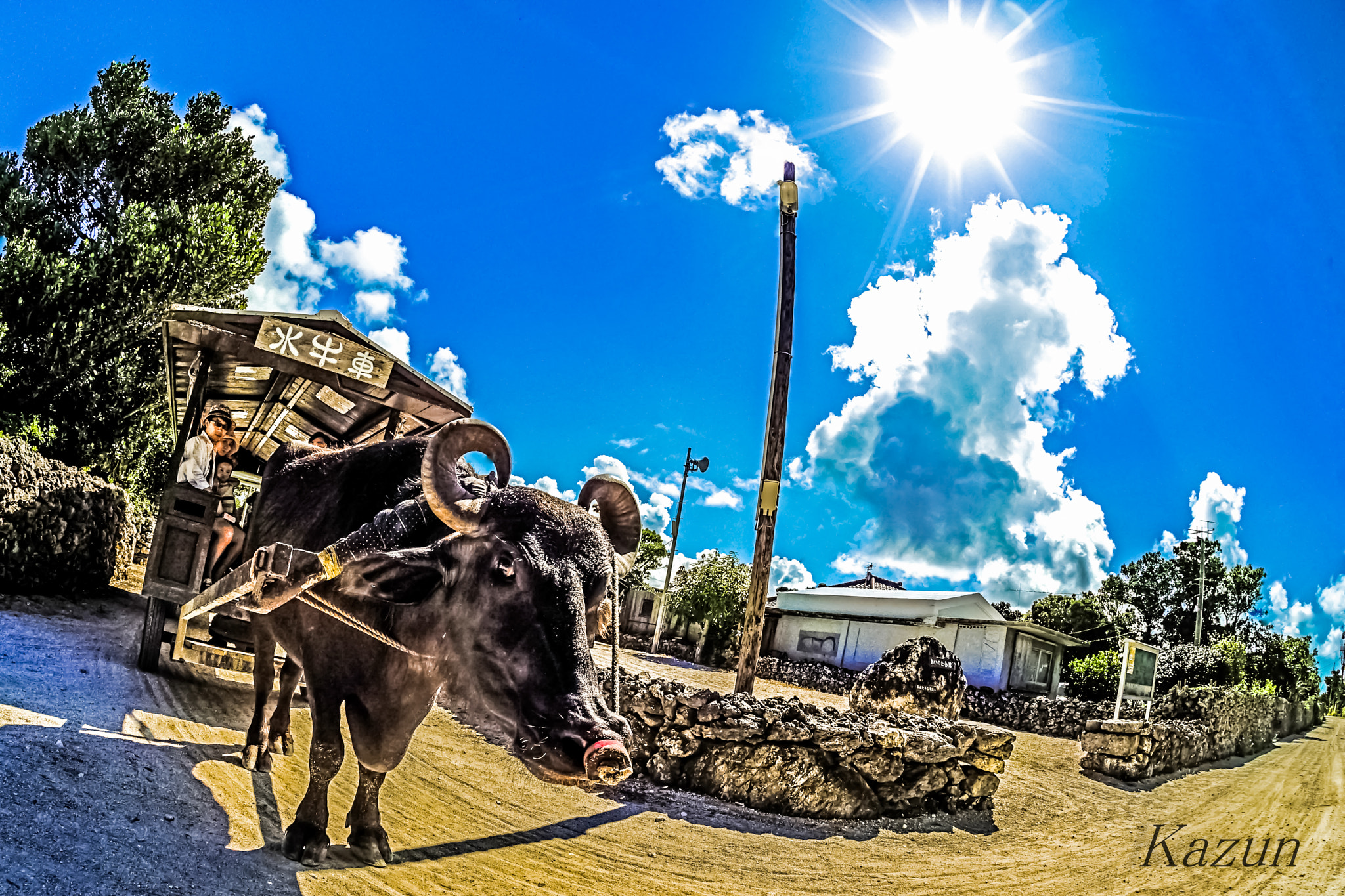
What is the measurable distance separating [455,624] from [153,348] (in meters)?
15.2

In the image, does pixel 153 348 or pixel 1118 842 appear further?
pixel 153 348

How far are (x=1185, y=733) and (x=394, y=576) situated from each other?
1915 cm

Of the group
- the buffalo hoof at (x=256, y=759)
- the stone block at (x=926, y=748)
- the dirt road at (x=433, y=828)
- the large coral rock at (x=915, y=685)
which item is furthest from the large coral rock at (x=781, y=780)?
the large coral rock at (x=915, y=685)

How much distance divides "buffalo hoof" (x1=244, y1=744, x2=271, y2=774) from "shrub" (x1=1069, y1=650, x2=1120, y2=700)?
87.7ft

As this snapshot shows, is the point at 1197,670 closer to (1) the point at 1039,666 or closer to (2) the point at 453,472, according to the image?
(1) the point at 1039,666

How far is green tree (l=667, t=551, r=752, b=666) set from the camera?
2700 cm

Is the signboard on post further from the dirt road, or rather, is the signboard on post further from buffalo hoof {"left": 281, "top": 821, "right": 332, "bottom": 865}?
buffalo hoof {"left": 281, "top": 821, "right": 332, "bottom": 865}

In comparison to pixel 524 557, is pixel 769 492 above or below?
above

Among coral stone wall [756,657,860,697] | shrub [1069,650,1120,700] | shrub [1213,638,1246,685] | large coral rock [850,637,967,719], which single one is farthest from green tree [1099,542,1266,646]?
large coral rock [850,637,967,719]

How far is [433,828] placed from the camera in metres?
4.59

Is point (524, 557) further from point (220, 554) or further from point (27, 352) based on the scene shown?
point (27, 352)

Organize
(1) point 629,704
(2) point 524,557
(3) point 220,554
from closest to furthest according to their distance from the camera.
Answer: (2) point 524,557, (3) point 220,554, (1) point 629,704

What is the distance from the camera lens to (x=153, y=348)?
1462 centimetres

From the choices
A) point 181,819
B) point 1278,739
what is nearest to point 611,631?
point 181,819
